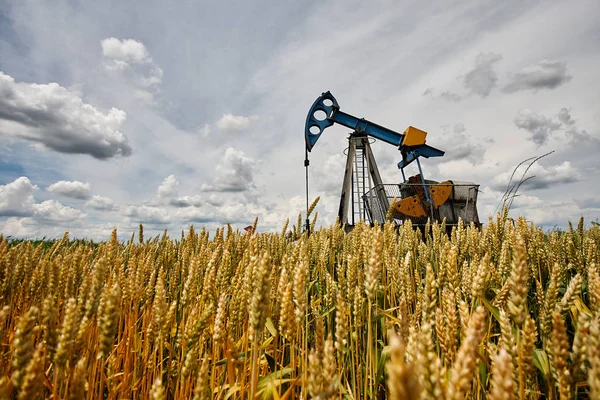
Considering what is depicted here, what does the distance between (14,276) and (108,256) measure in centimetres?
47

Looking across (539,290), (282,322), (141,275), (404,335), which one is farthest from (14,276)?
(539,290)

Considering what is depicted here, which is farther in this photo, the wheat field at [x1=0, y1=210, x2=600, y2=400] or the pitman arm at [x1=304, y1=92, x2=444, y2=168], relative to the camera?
the pitman arm at [x1=304, y1=92, x2=444, y2=168]

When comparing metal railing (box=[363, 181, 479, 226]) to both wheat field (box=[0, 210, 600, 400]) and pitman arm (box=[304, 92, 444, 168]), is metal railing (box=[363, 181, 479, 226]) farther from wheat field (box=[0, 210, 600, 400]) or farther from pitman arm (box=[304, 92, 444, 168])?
wheat field (box=[0, 210, 600, 400])

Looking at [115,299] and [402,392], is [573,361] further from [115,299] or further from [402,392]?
[115,299]

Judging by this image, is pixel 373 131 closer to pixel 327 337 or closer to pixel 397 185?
pixel 397 185

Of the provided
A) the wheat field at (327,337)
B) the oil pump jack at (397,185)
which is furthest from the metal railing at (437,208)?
the wheat field at (327,337)

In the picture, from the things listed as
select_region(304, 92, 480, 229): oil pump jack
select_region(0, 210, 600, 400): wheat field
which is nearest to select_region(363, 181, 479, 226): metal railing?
select_region(304, 92, 480, 229): oil pump jack

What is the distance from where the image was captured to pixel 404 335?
3.71ft

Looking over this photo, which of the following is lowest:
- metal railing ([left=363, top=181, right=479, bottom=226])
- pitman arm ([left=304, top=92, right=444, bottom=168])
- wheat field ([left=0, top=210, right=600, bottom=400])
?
wheat field ([left=0, top=210, right=600, bottom=400])

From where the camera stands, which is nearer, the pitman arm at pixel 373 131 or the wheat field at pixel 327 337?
the wheat field at pixel 327 337

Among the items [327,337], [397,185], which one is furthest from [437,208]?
[327,337]

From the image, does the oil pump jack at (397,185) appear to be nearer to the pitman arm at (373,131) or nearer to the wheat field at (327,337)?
the pitman arm at (373,131)

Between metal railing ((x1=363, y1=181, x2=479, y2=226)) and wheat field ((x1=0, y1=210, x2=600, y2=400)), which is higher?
metal railing ((x1=363, y1=181, x2=479, y2=226))

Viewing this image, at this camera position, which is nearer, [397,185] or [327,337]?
[327,337]
